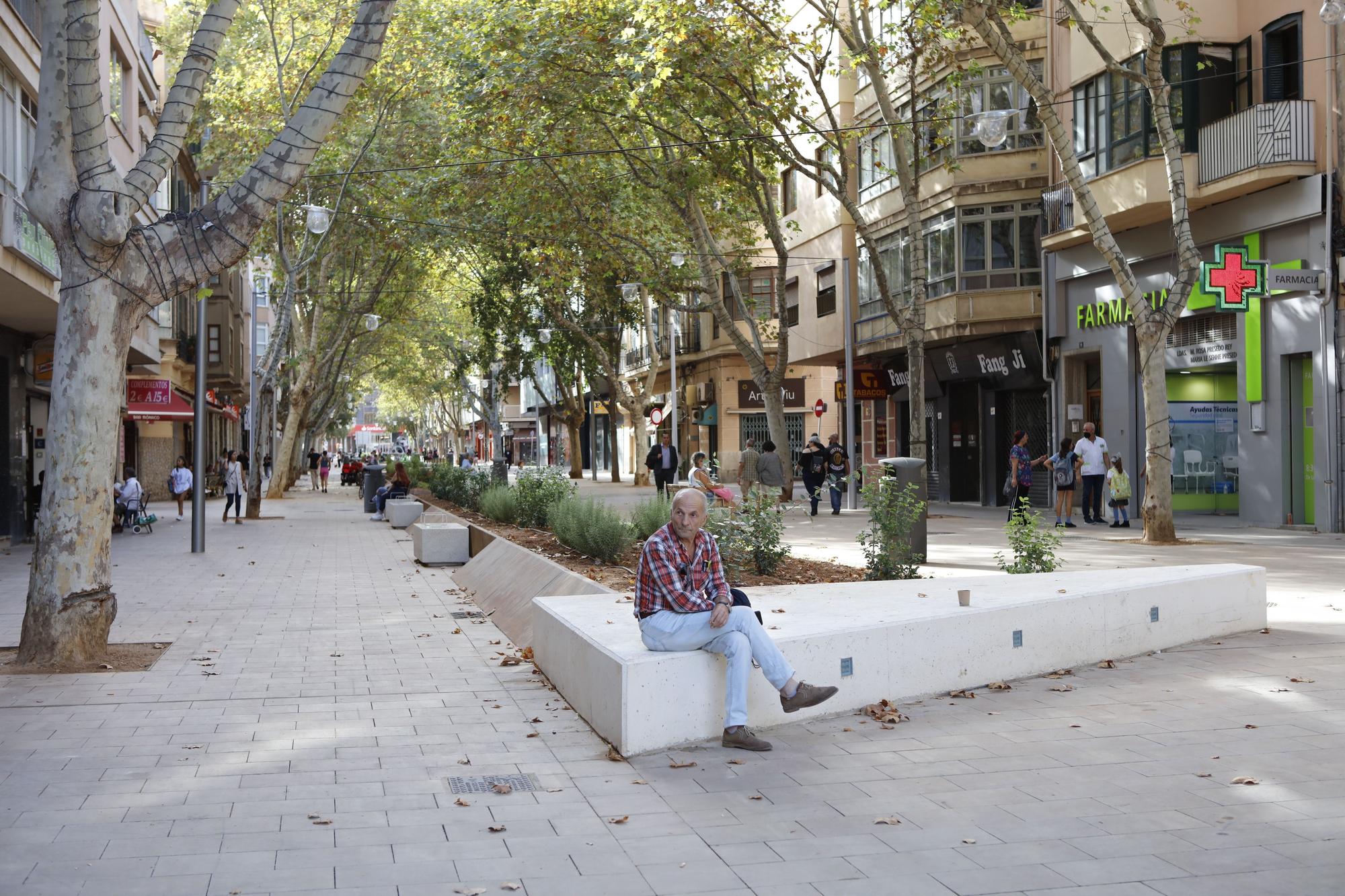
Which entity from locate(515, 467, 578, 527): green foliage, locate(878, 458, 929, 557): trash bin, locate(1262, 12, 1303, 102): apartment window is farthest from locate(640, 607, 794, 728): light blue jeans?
locate(1262, 12, 1303, 102): apartment window

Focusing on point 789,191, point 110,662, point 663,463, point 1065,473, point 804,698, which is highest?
point 789,191

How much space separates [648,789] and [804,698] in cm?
111

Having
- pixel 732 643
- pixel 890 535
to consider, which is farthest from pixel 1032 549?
pixel 732 643

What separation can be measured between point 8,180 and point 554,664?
10942 millimetres

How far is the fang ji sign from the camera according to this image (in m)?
19.1

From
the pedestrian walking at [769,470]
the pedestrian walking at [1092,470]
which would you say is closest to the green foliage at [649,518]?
the pedestrian walking at [769,470]

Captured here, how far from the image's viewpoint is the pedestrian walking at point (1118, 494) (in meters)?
21.7

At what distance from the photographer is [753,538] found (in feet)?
38.0

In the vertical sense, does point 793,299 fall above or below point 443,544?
above

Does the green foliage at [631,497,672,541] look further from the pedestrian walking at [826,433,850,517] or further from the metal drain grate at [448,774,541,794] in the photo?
the pedestrian walking at [826,433,850,517]

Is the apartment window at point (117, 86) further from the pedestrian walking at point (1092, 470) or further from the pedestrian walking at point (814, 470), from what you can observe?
the pedestrian walking at point (1092, 470)

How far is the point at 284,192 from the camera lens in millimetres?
9430

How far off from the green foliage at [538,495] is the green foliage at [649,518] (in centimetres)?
327

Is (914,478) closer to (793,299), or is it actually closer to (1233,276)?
(1233,276)
